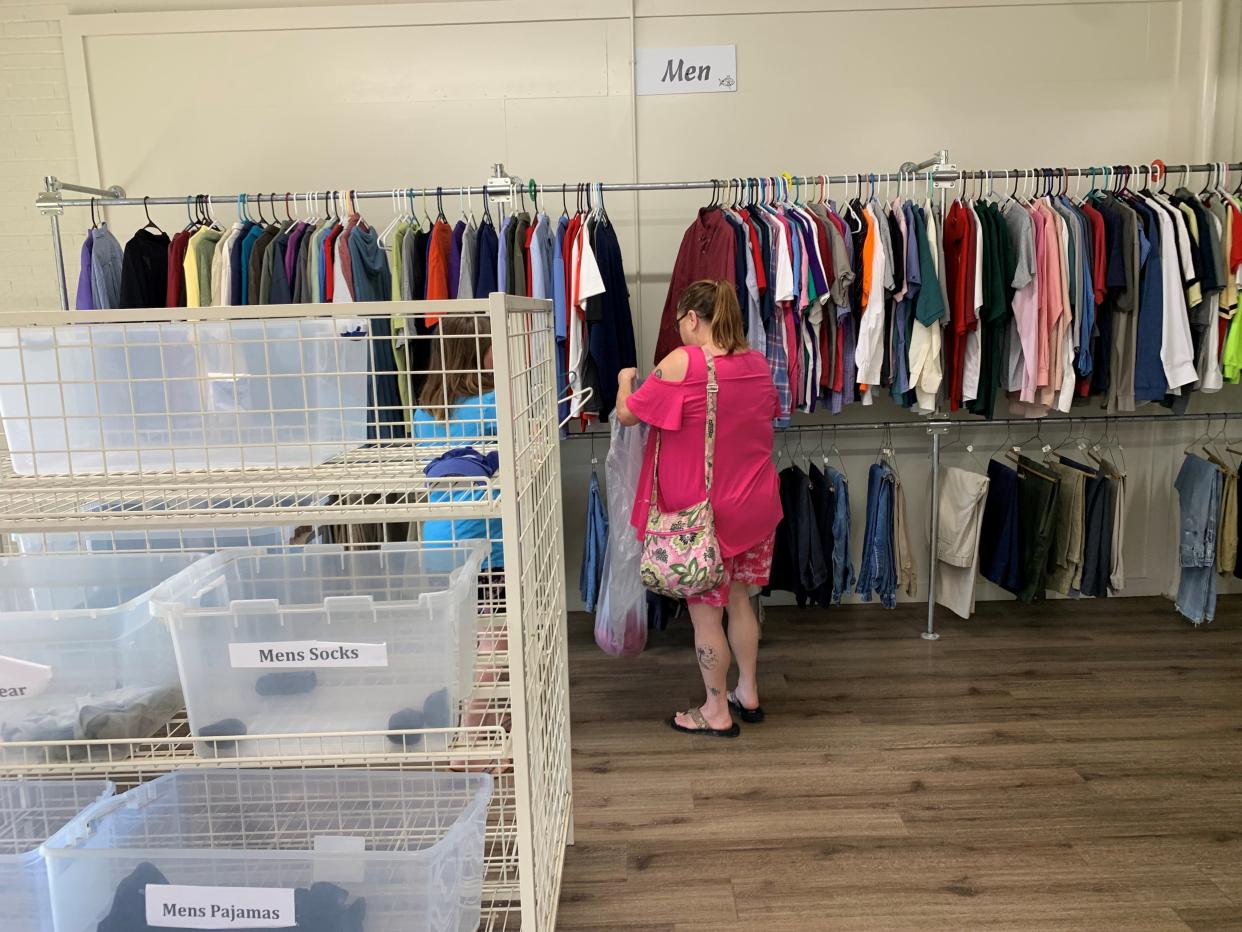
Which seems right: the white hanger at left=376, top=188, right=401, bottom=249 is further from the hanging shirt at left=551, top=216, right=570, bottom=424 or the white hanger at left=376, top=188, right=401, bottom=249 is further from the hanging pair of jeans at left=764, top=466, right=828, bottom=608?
the hanging pair of jeans at left=764, top=466, right=828, bottom=608

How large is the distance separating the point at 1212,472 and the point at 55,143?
16.8ft

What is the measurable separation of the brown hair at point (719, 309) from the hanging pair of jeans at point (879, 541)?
4.53 feet

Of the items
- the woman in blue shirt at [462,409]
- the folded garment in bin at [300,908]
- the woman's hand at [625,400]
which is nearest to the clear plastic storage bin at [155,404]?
the woman in blue shirt at [462,409]

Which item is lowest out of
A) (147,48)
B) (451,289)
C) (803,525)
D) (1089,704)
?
(1089,704)

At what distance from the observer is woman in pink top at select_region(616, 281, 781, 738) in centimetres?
271

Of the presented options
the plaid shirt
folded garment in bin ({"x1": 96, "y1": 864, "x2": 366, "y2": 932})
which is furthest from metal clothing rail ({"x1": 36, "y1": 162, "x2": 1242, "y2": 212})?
folded garment in bin ({"x1": 96, "y1": 864, "x2": 366, "y2": 932})

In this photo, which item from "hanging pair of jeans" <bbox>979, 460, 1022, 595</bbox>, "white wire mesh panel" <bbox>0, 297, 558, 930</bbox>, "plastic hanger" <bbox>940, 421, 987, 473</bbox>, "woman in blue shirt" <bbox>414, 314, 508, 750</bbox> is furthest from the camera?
"plastic hanger" <bbox>940, 421, 987, 473</bbox>

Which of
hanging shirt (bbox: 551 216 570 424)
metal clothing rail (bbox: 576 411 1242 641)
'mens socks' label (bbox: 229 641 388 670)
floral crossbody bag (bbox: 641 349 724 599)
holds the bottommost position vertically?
floral crossbody bag (bbox: 641 349 724 599)

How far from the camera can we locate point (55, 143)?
3984 mm

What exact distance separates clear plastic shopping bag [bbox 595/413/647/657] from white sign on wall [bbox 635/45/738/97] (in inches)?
65.1

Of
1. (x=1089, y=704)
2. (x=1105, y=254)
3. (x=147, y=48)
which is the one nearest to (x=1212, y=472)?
(x=1105, y=254)

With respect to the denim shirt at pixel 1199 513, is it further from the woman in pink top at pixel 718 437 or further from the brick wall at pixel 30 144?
the brick wall at pixel 30 144

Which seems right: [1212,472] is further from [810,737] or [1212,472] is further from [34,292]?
[34,292]

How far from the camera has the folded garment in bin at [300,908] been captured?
140cm
